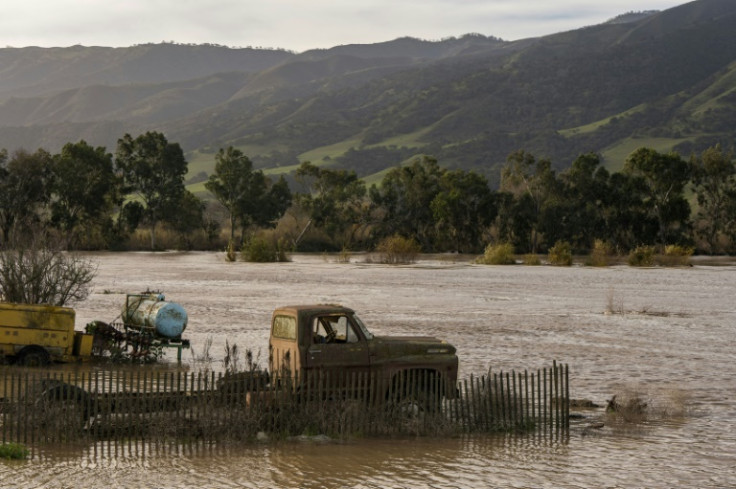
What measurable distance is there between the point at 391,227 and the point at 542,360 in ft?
224

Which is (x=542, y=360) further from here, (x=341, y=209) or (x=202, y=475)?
(x=341, y=209)

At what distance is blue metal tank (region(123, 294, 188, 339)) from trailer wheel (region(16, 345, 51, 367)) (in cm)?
276

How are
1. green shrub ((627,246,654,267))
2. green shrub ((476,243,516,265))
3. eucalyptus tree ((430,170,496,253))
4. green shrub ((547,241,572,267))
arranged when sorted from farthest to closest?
1. eucalyptus tree ((430,170,496,253))
2. green shrub ((476,243,516,265))
3. green shrub ((547,241,572,267))
4. green shrub ((627,246,654,267))

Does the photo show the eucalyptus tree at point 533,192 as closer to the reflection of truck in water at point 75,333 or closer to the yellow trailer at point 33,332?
the reflection of truck in water at point 75,333

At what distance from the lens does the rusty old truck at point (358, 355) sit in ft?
46.2

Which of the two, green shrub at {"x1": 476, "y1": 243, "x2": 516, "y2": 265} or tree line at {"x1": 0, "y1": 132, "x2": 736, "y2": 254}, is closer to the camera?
green shrub at {"x1": 476, "y1": 243, "x2": 516, "y2": 265}

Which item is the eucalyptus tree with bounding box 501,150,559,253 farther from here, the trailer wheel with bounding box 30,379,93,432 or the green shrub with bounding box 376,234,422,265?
the trailer wheel with bounding box 30,379,93,432

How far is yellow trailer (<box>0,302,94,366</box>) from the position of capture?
19.8 m

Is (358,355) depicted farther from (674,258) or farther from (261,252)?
(261,252)

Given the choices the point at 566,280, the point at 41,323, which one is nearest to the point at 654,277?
the point at 566,280

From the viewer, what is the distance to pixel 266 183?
327ft

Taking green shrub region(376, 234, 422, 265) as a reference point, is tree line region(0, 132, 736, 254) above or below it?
above

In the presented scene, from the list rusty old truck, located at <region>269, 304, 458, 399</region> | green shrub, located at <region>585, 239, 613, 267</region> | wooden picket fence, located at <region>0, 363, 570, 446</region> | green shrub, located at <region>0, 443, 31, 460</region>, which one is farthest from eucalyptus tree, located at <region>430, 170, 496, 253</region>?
green shrub, located at <region>0, 443, 31, 460</region>

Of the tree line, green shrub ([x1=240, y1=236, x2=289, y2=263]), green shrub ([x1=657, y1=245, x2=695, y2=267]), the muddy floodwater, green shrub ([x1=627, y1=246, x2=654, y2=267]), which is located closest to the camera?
the muddy floodwater
